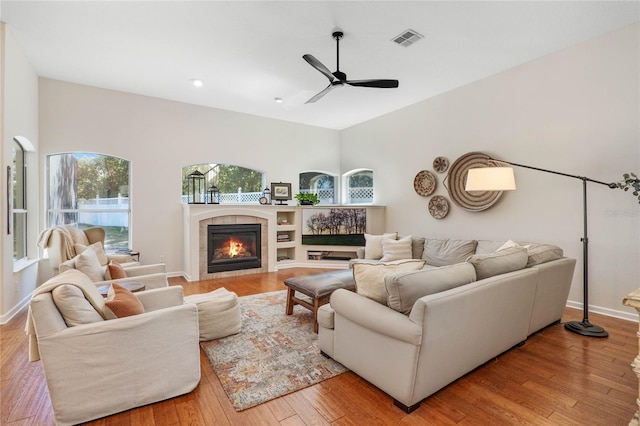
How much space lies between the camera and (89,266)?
114 inches

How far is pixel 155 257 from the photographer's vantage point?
537cm

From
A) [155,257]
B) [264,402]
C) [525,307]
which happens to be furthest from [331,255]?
[264,402]

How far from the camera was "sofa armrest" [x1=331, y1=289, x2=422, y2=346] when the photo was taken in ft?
5.98

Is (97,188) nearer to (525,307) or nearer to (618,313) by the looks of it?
(525,307)

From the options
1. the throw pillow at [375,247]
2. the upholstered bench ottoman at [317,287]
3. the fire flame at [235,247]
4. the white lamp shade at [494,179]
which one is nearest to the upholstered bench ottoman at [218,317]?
the upholstered bench ottoman at [317,287]

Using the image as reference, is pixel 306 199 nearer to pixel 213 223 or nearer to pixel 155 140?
pixel 213 223

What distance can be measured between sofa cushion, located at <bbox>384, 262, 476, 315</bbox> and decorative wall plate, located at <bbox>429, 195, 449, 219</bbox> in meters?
3.15

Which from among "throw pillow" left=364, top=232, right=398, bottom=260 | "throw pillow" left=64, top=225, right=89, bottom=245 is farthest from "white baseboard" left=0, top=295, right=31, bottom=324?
"throw pillow" left=364, top=232, right=398, bottom=260

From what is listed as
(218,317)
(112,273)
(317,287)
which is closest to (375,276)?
(317,287)

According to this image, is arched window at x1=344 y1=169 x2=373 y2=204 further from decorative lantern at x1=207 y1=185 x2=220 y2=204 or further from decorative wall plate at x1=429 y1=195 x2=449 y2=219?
decorative lantern at x1=207 y1=185 x2=220 y2=204

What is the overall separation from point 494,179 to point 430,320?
2.24 metres

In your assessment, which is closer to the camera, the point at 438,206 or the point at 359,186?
the point at 438,206

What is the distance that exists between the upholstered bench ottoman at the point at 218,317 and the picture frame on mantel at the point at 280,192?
357 centimetres

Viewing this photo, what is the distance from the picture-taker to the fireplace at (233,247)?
5.46m
